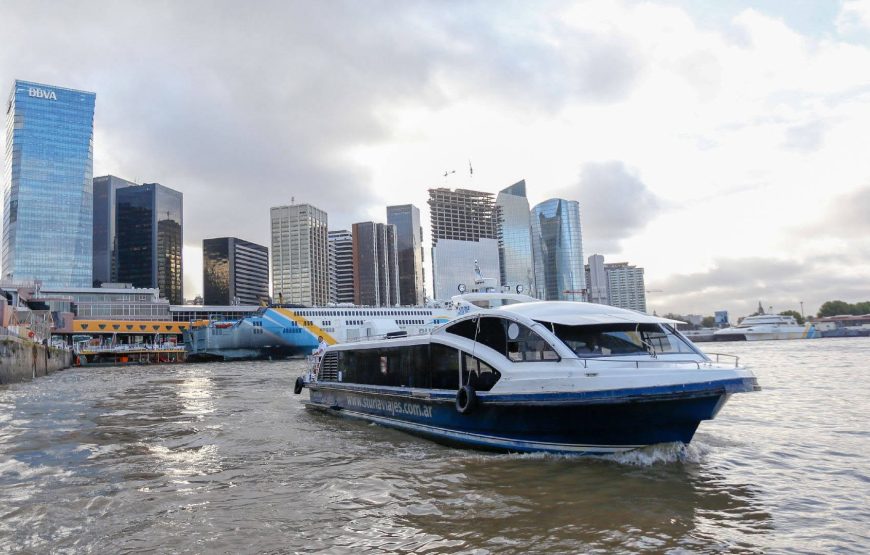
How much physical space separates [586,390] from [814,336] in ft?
457

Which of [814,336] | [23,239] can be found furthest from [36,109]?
[814,336]

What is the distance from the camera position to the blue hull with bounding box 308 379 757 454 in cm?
970

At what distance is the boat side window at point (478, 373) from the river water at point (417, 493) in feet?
4.83

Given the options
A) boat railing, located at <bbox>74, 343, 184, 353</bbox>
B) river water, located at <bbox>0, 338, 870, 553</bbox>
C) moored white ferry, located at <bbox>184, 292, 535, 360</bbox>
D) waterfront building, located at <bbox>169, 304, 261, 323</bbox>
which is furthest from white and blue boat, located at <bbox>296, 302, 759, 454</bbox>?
waterfront building, located at <bbox>169, 304, 261, 323</bbox>

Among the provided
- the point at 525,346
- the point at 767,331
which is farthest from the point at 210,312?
the point at 525,346

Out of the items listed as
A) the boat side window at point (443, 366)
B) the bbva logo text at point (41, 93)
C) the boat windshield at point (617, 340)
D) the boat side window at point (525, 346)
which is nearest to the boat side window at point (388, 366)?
the boat side window at point (443, 366)

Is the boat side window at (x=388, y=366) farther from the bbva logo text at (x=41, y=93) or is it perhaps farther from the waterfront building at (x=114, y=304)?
the bbva logo text at (x=41, y=93)

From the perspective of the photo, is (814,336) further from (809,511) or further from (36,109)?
(36,109)

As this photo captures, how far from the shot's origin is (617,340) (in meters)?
11.3

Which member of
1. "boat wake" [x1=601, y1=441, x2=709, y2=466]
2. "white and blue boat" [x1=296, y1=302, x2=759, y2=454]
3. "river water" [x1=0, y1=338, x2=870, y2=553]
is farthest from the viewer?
"boat wake" [x1=601, y1=441, x2=709, y2=466]

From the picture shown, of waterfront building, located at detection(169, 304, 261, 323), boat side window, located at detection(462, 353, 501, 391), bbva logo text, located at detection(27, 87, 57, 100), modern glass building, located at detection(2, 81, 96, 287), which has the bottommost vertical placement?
boat side window, located at detection(462, 353, 501, 391)

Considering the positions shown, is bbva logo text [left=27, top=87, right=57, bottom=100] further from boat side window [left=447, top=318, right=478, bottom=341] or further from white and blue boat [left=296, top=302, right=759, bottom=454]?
boat side window [left=447, top=318, right=478, bottom=341]

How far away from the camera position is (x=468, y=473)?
10.0 metres

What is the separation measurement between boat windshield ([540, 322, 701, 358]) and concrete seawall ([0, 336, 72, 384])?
3828 centimetres
